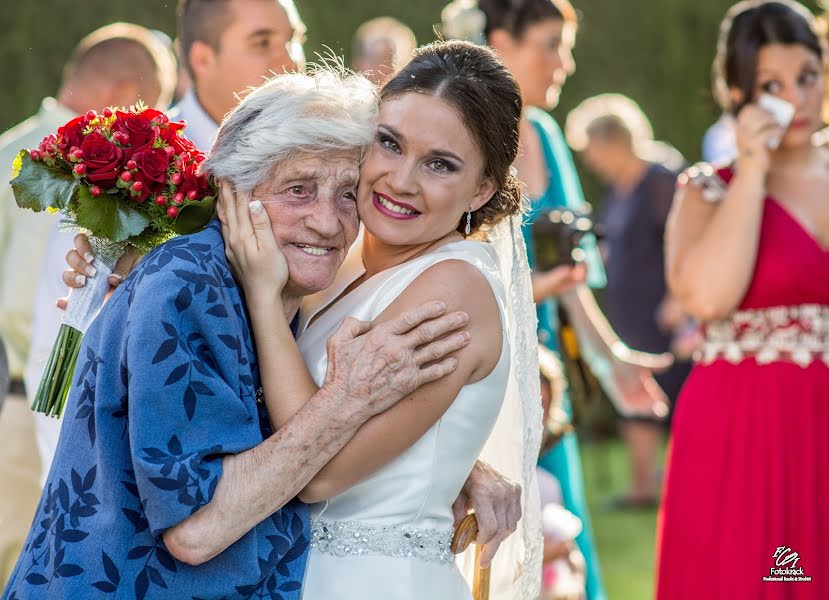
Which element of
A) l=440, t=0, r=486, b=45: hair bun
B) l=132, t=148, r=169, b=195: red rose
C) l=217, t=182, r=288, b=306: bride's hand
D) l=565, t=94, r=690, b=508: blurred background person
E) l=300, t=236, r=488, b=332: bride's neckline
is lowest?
l=565, t=94, r=690, b=508: blurred background person

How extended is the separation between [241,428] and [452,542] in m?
0.71

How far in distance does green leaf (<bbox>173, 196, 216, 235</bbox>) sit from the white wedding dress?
42cm

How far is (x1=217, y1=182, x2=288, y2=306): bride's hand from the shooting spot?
249 centimetres

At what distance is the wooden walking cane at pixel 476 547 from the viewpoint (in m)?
2.79

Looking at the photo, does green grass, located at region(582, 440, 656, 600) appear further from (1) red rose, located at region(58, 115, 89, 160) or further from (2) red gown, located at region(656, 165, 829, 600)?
(1) red rose, located at region(58, 115, 89, 160)

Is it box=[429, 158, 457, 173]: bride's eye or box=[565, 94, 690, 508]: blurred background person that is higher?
box=[429, 158, 457, 173]: bride's eye

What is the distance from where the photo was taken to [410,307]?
2.63 m

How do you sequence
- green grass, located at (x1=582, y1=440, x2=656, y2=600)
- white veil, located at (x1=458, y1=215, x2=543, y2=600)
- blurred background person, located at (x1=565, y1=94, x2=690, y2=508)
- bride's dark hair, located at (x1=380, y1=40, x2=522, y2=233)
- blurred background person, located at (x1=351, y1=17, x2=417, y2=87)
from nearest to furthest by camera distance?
bride's dark hair, located at (x1=380, y1=40, x2=522, y2=233)
white veil, located at (x1=458, y1=215, x2=543, y2=600)
green grass, located at (x1=582, y1=440, x2=656, y2=600)
blurred background person, located at (x1=351, y1=17, x2=417, y2=87)
blurred background person, located at (x1=565, y1=94, x2=690, y2=508)

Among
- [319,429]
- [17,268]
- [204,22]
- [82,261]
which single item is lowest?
[17,268]

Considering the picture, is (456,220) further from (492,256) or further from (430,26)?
(430,26)

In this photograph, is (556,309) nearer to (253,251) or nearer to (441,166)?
(441,166)

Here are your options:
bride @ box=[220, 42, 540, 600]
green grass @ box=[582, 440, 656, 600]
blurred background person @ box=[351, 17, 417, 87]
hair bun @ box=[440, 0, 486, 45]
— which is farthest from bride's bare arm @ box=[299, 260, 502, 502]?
blurred background person @ box=[351, 17, 417, 87]

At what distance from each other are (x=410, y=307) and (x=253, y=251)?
0.39m

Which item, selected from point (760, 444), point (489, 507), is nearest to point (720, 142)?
point (760, 444)
